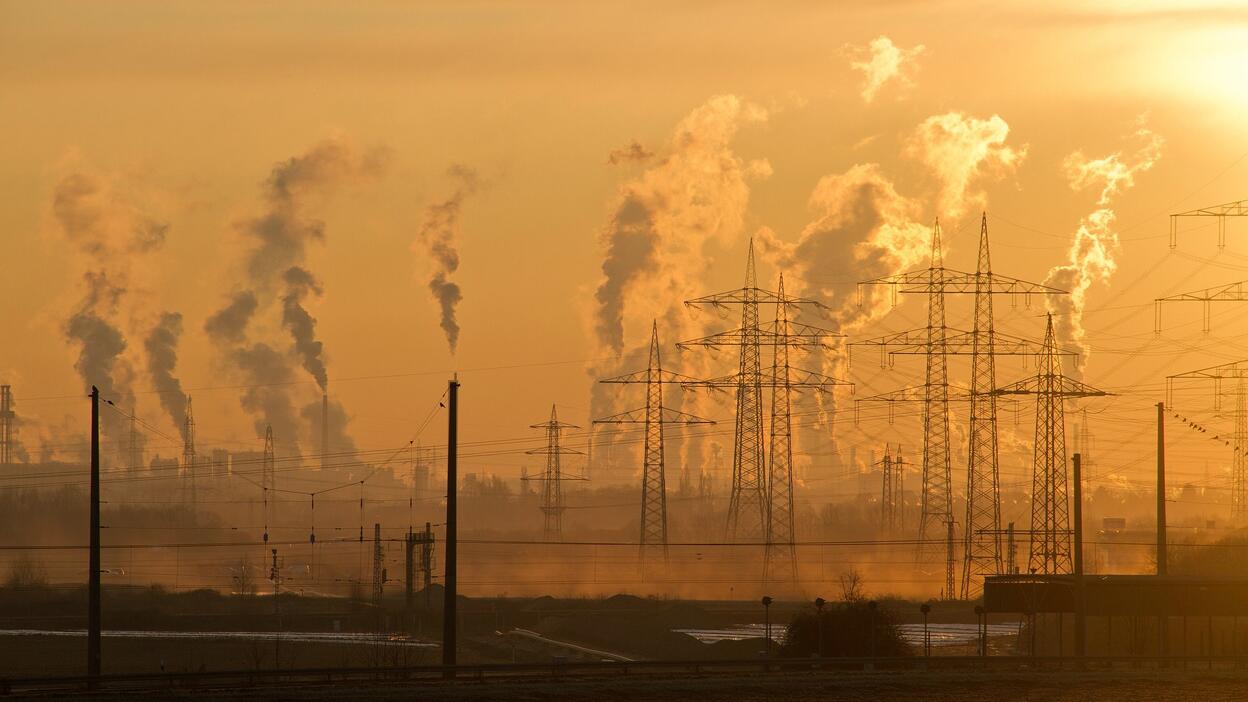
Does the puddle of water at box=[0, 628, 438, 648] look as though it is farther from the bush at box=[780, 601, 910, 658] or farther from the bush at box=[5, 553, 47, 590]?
the bush at box=[5, 553, 47, 590]

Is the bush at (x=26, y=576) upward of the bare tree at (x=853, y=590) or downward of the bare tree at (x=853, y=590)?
downward

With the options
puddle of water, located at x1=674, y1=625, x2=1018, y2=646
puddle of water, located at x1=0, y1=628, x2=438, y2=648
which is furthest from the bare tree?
puddle of water, located at x1=0, y1=628, x2=438, y2=648

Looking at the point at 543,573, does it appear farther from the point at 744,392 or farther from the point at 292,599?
the point at 744,392

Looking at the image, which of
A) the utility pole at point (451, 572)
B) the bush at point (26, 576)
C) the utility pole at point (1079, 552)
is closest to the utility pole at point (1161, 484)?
the utility pole at point (1079, 552)

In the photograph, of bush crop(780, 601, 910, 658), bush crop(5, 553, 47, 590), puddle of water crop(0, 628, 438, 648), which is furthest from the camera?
bush crop(5, 553, 47, 590)

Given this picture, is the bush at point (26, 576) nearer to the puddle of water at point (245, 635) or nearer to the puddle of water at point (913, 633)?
the puddle of water at point (245, 635)

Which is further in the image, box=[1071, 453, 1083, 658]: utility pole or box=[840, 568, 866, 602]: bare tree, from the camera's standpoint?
box=[840, 568, 866, 602]: bare tree

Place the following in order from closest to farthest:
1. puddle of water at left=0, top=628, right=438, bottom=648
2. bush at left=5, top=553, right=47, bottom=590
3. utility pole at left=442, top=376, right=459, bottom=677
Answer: utility pole at left=442, top=376, right=459, bottom=677
puddle of water at left=0, top=628, right=438, bottom=648
bush at left=5, top=553, right=47, bottom=590

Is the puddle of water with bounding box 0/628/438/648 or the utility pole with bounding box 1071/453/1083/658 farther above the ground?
the utility pole with bounding box 1071/453/1083/658

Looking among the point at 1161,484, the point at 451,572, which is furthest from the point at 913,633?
the point at 451,572

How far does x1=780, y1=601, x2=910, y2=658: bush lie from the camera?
212 ft

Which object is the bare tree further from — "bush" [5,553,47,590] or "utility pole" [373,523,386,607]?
"bush" [5,553,47,590]

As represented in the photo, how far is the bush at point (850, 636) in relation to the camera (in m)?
64.5

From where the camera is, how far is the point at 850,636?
65.0 metres
